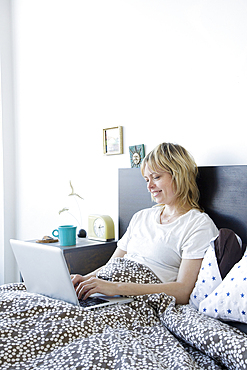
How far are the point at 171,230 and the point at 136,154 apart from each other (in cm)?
69

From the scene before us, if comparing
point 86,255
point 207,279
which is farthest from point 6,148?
point 207,279

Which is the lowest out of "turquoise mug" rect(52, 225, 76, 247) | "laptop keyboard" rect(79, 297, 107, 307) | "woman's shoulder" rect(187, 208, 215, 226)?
"laptop keyboard" rect(79, 297, 107, 307)

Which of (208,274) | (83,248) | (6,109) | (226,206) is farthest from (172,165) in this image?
(6,109)

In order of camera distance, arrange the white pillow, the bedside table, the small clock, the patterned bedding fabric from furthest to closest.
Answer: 1. the small clock
2. the bedside table
3. the white pillow
4. the patterned bedding fabric

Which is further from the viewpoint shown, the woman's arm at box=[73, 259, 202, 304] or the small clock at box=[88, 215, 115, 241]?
the small clock at box=[88, 215, 115, 241]

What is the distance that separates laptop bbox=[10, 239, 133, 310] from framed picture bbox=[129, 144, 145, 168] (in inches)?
37.5

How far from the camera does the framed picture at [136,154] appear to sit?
2.26 metres

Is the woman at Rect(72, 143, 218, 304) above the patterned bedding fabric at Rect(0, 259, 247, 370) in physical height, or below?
above

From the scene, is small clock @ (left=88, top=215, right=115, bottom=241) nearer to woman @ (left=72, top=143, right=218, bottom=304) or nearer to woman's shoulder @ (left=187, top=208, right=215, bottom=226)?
woman @ (left=72, top=143, right=218, bottom=304)

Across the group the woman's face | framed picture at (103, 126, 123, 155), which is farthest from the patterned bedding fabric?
framed picture at (103, 126, 123, 155)

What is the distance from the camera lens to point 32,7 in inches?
125

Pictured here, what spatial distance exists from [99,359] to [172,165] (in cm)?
102

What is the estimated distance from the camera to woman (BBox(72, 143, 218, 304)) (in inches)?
61.1

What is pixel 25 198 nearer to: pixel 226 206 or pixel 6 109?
pixel 6 109
